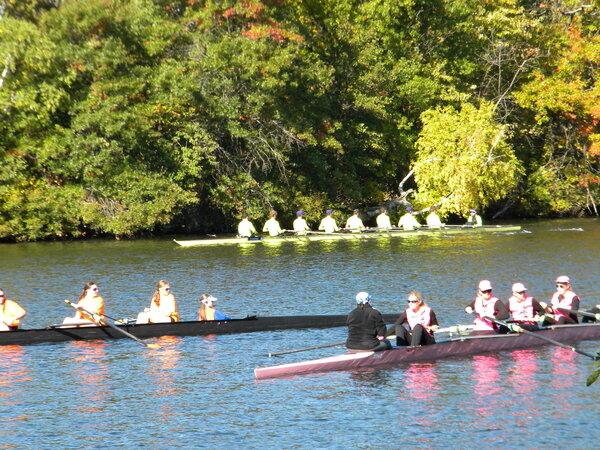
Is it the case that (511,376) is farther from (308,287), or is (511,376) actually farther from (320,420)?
(308,287)

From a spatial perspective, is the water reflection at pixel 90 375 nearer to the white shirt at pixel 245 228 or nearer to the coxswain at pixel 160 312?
the coxswain at pixel 160 312

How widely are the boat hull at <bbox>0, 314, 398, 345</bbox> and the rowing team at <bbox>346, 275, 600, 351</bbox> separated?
3.26m

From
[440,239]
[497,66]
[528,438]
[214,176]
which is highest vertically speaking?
[497,66]

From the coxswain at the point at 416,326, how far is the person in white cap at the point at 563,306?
3428 mm

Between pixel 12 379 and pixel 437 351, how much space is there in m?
8.67

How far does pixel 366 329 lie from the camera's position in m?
18.4

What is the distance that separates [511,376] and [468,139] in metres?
33.2

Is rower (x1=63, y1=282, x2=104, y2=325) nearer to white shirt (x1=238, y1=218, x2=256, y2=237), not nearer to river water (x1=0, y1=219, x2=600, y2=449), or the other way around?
river water (x1=0, y1=219, x2=600, y2=449)

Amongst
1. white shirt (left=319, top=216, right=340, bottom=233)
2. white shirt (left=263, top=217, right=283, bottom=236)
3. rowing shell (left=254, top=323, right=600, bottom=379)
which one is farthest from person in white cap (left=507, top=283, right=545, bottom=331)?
white shirt (left=319, top=216, right=340, bottom=233)

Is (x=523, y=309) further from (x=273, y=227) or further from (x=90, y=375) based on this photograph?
(x=273, y=227)

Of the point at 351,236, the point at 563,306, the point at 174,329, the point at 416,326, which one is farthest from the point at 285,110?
the point at 416,326

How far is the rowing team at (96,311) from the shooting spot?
20938 millimetres

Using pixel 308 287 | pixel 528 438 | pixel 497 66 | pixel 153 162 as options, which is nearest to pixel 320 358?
pixel 528 438

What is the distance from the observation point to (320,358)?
1902 centimetres
